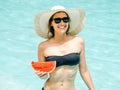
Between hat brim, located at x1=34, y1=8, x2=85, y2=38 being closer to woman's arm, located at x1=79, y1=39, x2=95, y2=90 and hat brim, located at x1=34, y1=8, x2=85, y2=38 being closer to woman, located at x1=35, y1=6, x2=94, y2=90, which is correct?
woman, located at x1=35, y1=6, x2=94, y2=90

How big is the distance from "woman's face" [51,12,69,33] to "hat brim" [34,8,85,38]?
0.07m

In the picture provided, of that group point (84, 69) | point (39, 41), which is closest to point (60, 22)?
point (84, 69)

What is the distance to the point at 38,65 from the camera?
3688 mm

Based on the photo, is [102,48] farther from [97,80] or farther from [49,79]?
[49,79]

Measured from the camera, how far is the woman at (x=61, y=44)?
3869 millimetres

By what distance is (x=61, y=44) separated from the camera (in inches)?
159

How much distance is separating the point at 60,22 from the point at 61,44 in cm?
31

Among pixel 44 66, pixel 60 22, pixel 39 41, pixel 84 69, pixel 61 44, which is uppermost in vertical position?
pixel 60 22

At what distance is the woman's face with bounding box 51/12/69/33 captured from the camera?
3.84 m

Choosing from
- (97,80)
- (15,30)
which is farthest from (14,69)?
(15,30)

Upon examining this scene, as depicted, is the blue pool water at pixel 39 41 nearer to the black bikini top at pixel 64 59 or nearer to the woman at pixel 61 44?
the woman at pixel 61 44

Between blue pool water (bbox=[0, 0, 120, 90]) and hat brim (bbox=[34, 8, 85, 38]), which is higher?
hat brim (bbox=[34, 8, 85, 38])

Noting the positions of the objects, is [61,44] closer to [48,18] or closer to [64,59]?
[64,59]

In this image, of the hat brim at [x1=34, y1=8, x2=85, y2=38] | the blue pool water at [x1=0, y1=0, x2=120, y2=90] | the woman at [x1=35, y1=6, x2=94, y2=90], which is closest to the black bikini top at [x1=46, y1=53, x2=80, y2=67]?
the woman at [x1=35, y1=6, x2=94, y2=90]
